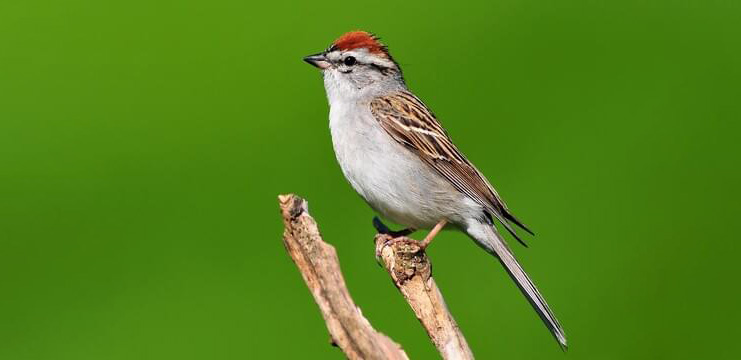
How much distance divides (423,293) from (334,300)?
63 centimetres

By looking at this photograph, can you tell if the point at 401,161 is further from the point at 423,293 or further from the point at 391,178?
the point at 423,293

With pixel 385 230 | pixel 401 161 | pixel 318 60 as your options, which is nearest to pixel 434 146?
pixel 401 161

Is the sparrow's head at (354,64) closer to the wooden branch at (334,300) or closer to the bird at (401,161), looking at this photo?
the bird at (401,161)

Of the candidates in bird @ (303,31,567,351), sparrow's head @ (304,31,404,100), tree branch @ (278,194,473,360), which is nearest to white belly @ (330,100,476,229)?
bird @ (303,31,567,351)

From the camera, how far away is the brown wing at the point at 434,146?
14.2 ft

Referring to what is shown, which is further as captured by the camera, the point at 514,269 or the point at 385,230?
the point at 385,230

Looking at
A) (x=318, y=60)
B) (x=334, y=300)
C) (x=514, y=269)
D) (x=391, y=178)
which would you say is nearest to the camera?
(x=334, y=300)

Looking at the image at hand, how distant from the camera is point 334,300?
2.82m

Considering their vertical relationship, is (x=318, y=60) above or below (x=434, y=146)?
above

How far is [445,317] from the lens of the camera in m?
3.28

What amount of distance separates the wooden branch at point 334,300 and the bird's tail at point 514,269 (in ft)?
3.97

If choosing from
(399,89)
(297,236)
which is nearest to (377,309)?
(399,89)

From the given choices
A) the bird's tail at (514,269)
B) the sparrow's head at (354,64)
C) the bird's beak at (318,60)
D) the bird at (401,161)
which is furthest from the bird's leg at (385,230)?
the bird's beak at (318,60)

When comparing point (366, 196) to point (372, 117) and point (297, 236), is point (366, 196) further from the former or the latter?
point (297, 236)
